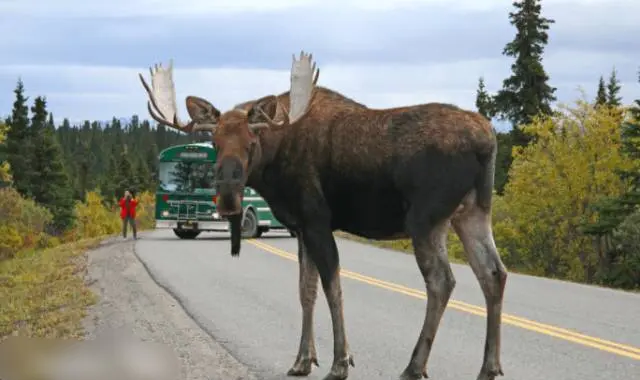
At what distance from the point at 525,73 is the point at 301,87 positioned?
49.8 metres

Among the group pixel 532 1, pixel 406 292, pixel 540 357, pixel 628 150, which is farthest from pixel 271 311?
pixel 532 1

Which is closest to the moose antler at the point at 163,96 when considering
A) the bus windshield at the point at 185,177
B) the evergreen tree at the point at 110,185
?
the bus windshield at the point at 185,177

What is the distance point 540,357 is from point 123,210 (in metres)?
23.4

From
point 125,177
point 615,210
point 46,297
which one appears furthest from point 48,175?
point 46,297

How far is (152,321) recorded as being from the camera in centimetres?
1063

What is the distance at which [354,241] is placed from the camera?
27.9 meters

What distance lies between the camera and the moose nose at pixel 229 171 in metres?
6.22

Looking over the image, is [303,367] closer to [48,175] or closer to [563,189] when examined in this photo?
[563,189]

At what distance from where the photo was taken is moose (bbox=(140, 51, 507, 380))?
251 inches

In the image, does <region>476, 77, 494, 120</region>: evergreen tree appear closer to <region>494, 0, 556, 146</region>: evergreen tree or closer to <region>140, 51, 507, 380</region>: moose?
<region>494, 0, 556, 146</region>: evergreen tree

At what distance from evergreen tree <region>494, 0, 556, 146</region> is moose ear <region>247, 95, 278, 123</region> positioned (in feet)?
161

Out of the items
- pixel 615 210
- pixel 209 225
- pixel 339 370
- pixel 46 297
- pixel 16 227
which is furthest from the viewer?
pixel 16 227

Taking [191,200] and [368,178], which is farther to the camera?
[191,200]

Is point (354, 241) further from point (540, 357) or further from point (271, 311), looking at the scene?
point (540, 357)
